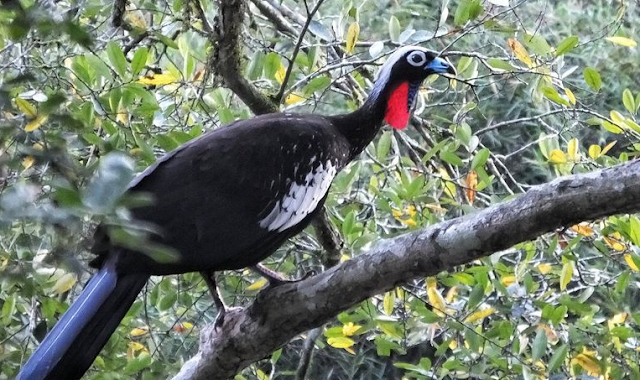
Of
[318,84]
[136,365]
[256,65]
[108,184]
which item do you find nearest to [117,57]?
[256,65]

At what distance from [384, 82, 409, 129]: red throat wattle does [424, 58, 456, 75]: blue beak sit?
9cm

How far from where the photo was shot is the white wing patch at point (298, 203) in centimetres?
247

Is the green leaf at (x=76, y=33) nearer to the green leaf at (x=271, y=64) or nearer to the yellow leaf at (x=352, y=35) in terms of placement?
the green leaf at (x=271, y=64)

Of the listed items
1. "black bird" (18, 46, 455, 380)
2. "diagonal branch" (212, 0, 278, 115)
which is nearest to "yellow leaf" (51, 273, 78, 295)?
"black bird" (18, 46, 455, 380)

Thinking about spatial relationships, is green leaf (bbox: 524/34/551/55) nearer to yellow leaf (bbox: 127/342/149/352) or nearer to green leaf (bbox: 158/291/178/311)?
green leaf (bbox: 158/291/178/311)

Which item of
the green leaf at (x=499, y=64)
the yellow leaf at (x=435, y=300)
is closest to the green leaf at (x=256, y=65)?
the green leaf at (x=499, y=64)

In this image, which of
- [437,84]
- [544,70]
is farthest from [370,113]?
[437,84]

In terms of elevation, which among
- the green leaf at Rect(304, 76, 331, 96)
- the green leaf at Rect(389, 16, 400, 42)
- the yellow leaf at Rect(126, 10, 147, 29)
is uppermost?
the yellow leaf at Rect(126, 10, 147, 29)

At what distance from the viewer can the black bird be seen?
2096 mm

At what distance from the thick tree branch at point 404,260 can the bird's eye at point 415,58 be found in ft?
3.36

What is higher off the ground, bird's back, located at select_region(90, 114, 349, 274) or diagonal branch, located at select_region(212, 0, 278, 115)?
diagonal branch, located at select_region(212, 0, 278, 115)

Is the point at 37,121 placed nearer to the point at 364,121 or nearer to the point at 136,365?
the point at 136,365

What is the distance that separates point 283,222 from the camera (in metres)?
2.47

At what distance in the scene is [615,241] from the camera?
2.65 meters
